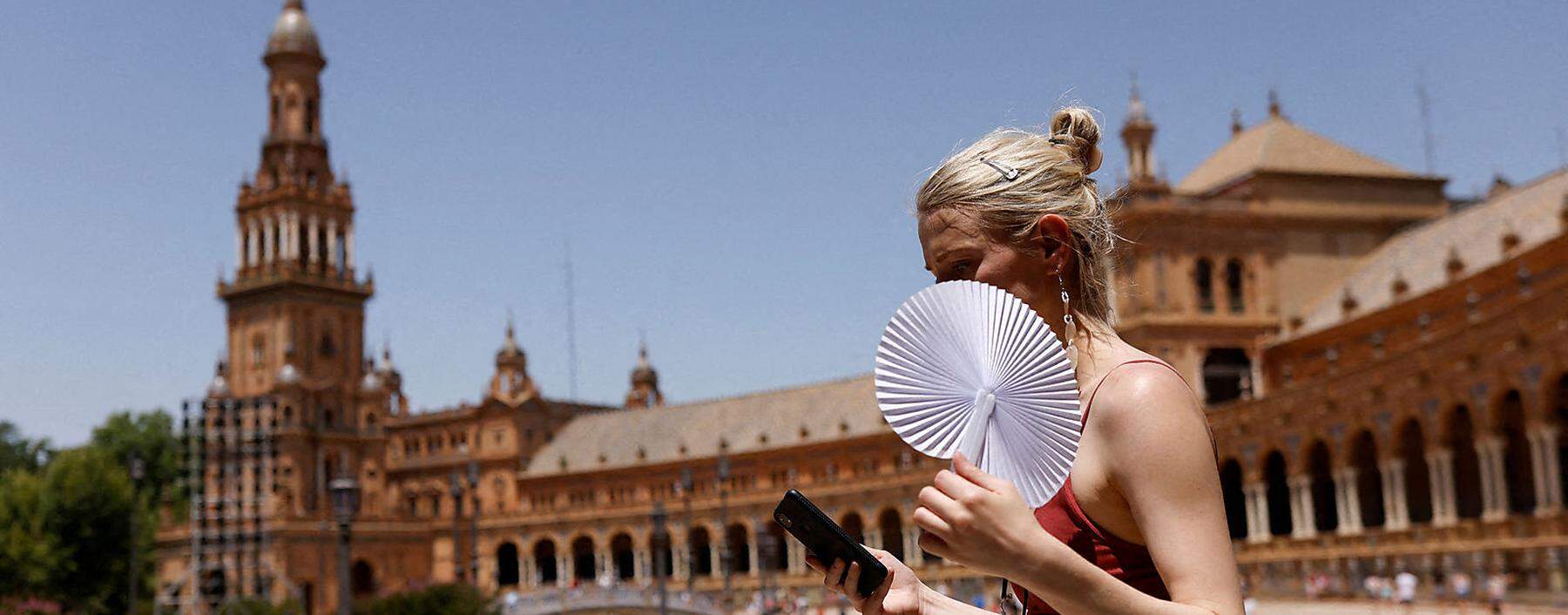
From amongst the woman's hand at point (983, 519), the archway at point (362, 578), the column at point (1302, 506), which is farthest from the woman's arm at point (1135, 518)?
the archway at point (362, 578)

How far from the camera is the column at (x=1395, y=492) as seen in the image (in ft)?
139

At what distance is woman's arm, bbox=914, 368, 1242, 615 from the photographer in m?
2.19

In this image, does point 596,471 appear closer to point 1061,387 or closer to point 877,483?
point 877,483

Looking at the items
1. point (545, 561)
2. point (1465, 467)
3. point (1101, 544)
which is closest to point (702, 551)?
point (545, 561)

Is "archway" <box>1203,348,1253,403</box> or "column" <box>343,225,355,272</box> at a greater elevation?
"column" <box>343,225,355,272</box>

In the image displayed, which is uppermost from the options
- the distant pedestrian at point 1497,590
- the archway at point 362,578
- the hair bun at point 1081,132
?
the hair bun at point 1081,132

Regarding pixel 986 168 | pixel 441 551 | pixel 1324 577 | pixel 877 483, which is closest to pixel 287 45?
pixel 441 551

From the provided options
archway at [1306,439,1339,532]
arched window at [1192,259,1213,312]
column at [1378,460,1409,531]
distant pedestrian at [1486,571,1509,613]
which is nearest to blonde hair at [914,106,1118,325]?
distant pedestrian at [1486,571,1509,613]

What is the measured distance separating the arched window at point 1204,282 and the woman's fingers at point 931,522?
197 ft

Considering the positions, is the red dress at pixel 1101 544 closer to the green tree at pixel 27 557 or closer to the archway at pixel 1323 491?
the archway at pixel 1323 491

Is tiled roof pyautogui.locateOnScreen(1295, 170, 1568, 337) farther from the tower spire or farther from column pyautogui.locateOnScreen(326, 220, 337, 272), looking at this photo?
column pyautogui.locateOnScreen(326, 220, 337, 272)

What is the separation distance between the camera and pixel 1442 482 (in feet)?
130

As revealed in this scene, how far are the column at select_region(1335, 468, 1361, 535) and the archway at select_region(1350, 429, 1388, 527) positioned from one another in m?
1.22

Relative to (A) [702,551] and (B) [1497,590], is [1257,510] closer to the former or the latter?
(B) [1497,590]
